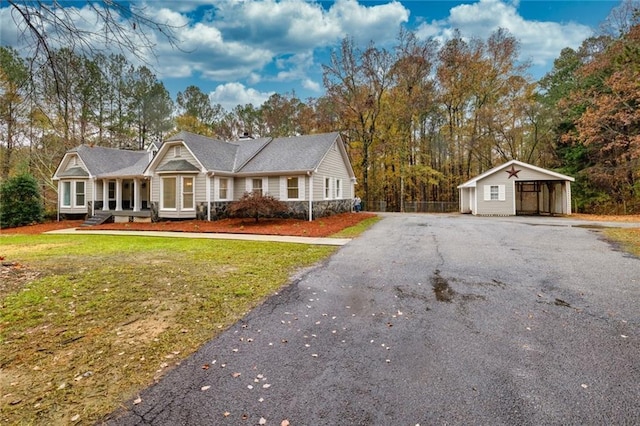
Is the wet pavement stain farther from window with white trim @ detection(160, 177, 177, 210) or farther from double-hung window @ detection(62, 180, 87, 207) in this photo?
double-hung window @ detection(62, 180, 87, 207)

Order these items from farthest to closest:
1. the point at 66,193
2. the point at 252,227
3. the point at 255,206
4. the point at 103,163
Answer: the point at 103,163, the point at 66,193, the point at 255,206, the point at 252,227

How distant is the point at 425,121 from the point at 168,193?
25.2 m

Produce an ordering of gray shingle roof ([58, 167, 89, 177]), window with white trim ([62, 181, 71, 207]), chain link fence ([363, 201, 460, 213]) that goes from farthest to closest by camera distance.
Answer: chain link fence ([363, 201, 460, 213])
window with white trim ([62, 181, 71, 207])
gray shingle roof ([58, 167, 89, 177])

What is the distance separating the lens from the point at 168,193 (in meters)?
17.8

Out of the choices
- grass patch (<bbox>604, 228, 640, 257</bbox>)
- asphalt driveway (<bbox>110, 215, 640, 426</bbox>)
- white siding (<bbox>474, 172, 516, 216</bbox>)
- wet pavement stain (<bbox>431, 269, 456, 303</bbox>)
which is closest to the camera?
asphalt driveway (<bbox>110, 215, 640, 426</bbox>)

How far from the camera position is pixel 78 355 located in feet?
10.5

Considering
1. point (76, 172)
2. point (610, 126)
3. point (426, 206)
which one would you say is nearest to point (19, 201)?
point (76, 172)

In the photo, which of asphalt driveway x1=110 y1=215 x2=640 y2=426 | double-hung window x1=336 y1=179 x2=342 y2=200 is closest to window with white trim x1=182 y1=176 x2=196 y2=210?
double-hung window x1=336 y1=179 x2=342 y2=200

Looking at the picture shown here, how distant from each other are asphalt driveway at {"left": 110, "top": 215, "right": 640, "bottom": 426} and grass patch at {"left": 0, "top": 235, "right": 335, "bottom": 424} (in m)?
0.37

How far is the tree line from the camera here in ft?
79.3

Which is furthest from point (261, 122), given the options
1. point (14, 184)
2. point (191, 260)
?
point (191, 260)

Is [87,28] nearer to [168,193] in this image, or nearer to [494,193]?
[168,193]

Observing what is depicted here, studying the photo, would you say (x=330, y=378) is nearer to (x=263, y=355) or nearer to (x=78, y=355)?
(x=263, y=355)

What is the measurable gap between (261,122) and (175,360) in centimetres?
3649
